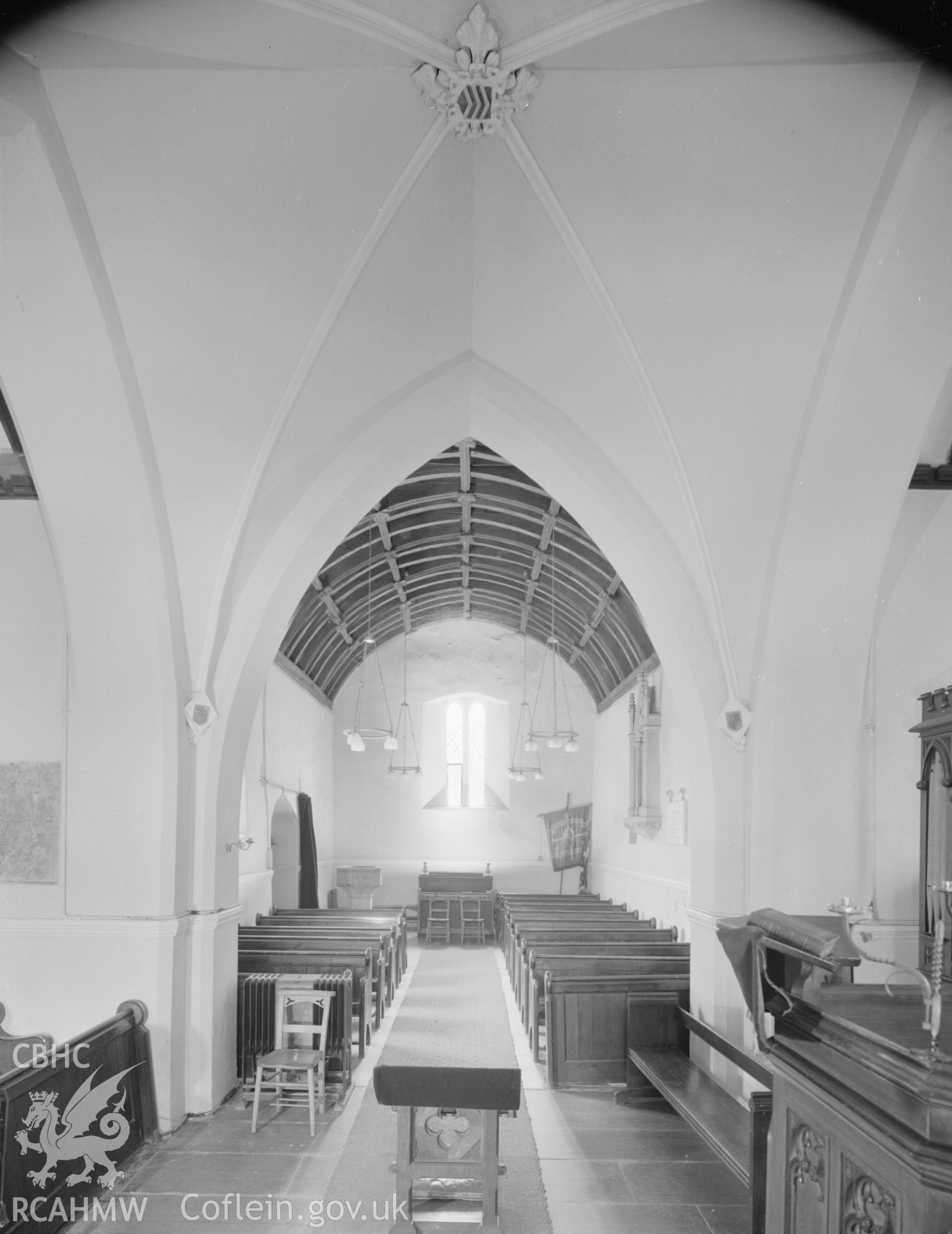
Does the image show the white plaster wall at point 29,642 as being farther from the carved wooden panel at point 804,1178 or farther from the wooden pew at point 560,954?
the carved wooden panel at point 804,1178

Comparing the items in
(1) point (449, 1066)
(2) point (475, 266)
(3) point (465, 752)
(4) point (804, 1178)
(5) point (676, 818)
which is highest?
(2) point (475, 266)

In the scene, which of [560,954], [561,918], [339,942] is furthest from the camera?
[561,918]

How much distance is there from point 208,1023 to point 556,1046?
2.65 meters

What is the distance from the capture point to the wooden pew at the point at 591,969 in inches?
340

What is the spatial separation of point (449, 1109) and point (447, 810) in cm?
1407

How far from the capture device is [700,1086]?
6.66m

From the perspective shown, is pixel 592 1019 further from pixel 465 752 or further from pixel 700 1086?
pixel 465 752

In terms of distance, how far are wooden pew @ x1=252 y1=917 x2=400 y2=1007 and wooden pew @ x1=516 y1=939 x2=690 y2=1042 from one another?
152 centimetres

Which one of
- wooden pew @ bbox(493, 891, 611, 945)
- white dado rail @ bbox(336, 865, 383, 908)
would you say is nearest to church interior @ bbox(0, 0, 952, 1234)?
wooden pew @ bbox(493, 891, 611, 945)

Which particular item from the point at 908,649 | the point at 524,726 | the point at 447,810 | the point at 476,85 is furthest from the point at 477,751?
the point at 476,85

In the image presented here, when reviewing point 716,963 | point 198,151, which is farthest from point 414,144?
point 716,963

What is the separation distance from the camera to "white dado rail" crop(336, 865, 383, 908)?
18.2m

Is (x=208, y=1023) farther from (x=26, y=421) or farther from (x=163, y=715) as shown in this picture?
(x=26, y=421)

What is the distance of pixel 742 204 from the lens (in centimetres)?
541
